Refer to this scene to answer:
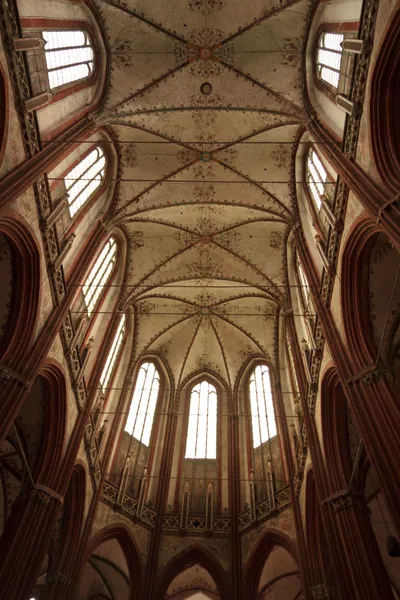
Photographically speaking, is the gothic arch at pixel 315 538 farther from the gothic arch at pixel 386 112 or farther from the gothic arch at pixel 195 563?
the gothic arch at pixel 386 112

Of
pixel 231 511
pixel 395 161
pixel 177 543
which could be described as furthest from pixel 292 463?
pixel 395 161

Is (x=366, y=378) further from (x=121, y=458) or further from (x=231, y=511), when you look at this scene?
(x=121, y=458)

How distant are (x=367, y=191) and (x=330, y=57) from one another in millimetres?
5755

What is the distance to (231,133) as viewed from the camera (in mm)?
16531

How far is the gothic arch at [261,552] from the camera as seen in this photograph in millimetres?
→ 14562

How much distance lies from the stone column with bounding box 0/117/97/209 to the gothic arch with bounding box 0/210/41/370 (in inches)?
26.4

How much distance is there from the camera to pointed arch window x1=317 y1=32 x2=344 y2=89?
1227 cm

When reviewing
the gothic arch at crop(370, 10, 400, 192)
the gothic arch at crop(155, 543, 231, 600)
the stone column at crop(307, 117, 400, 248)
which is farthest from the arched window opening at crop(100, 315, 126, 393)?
the gothic arch at crop(370, 10, 400, 192)

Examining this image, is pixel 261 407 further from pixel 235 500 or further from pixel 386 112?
pixel 386 112

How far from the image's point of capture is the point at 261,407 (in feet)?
64.6

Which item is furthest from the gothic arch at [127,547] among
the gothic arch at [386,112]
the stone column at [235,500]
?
the gothic arch at [386,112]

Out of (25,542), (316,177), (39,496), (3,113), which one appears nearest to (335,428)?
(316,177)

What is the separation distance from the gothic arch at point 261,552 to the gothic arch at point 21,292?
994 centimetres

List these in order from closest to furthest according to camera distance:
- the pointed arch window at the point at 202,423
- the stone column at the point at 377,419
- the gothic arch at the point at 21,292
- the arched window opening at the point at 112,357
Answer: the stone column at the point at 377,419 < the gothic arch at the point at 21,292 < the arched window opening at the point at 112,357 < the pointed arch window at the point at 202,423
